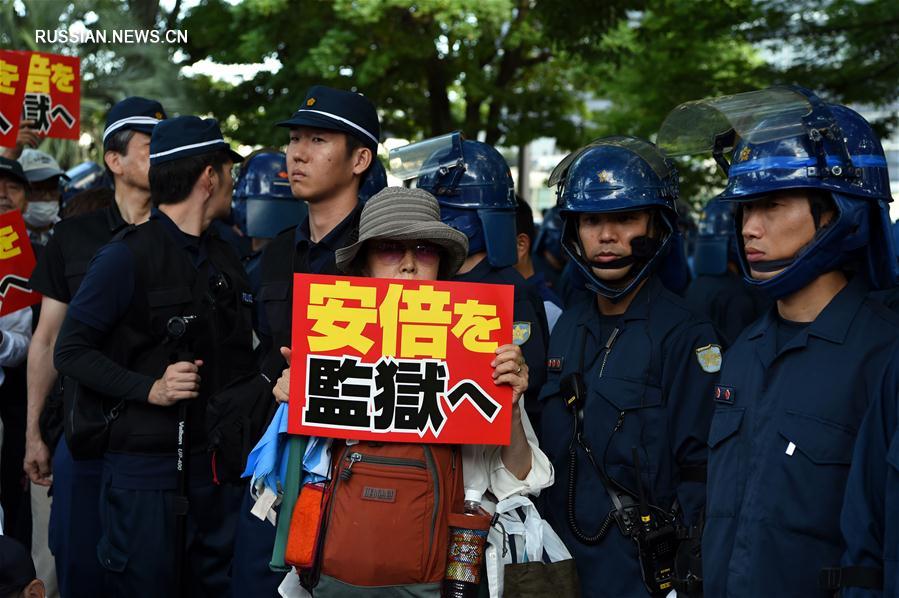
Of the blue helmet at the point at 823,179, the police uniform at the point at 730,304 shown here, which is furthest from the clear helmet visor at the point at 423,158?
the police uniform at the point at 730,304

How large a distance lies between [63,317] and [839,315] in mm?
4012

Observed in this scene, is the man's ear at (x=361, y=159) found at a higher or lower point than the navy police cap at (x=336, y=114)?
lower

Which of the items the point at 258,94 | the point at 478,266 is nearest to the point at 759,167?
the point at 478,266

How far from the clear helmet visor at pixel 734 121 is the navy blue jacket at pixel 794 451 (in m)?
0.56

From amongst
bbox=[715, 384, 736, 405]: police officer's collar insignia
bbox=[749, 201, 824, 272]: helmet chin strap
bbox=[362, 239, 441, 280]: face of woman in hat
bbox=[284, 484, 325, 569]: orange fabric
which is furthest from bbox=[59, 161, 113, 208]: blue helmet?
bbox=[749, 201, 824, 272]: helmet chin strap

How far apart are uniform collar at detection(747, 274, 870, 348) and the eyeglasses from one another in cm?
124

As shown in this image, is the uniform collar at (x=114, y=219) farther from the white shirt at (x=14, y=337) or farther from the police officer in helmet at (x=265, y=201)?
the police officer in helmet at (x=265, y=201)

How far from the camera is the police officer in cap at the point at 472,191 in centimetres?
530

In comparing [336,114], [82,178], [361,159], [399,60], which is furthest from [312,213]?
[399,60]

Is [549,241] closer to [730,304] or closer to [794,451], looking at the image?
[730,304]

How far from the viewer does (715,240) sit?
9.58 m

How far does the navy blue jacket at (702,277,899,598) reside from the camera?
3.18 m

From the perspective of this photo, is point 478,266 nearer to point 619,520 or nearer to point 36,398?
point 619,520

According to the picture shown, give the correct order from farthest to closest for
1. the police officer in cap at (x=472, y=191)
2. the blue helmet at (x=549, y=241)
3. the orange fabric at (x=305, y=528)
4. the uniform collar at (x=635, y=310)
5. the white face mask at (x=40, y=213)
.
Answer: the blue helmet at (x=549, y=241), the white face mask at (x=40, y=213), the police officer in cap at (x=472, y=191), the uniform collar at (x=635, y=310), the orange fabric at (x=305, y=528)
